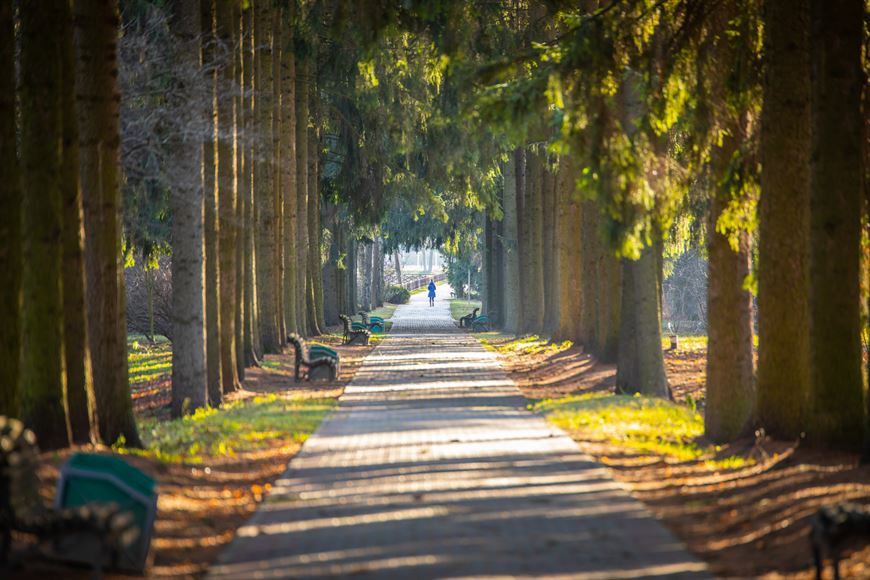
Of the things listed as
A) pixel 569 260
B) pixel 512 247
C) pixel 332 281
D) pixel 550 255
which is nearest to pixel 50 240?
pixel 569 260

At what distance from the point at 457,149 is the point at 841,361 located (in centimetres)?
2512

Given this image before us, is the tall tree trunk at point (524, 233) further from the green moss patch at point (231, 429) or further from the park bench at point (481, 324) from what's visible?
the green moss patch at point (231, 429)

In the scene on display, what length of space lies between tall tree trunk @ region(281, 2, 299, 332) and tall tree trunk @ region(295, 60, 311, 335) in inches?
46.8

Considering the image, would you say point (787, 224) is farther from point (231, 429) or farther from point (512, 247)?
point (512, 247)

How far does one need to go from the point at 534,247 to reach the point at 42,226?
92.4 ft

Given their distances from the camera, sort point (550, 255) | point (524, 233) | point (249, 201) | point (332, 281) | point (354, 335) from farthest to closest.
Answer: point (332, 281), point (524, 233), point (550, 255), point (354, 335), point (249, 201)

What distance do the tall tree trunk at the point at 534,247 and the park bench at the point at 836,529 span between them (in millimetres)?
29119

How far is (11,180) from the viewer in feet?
35.4

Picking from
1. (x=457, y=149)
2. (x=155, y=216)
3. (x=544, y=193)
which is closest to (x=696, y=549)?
(x=155, y=216)

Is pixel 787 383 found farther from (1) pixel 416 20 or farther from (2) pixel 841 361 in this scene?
(1) pixel 416 20

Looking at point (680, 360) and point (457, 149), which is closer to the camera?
point (680, 360)

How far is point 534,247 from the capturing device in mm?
39219

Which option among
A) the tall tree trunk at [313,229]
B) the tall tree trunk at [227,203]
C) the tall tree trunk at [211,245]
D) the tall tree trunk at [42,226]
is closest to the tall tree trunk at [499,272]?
the tall tree trunk at [313,229]

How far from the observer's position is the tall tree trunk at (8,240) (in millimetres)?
10656
